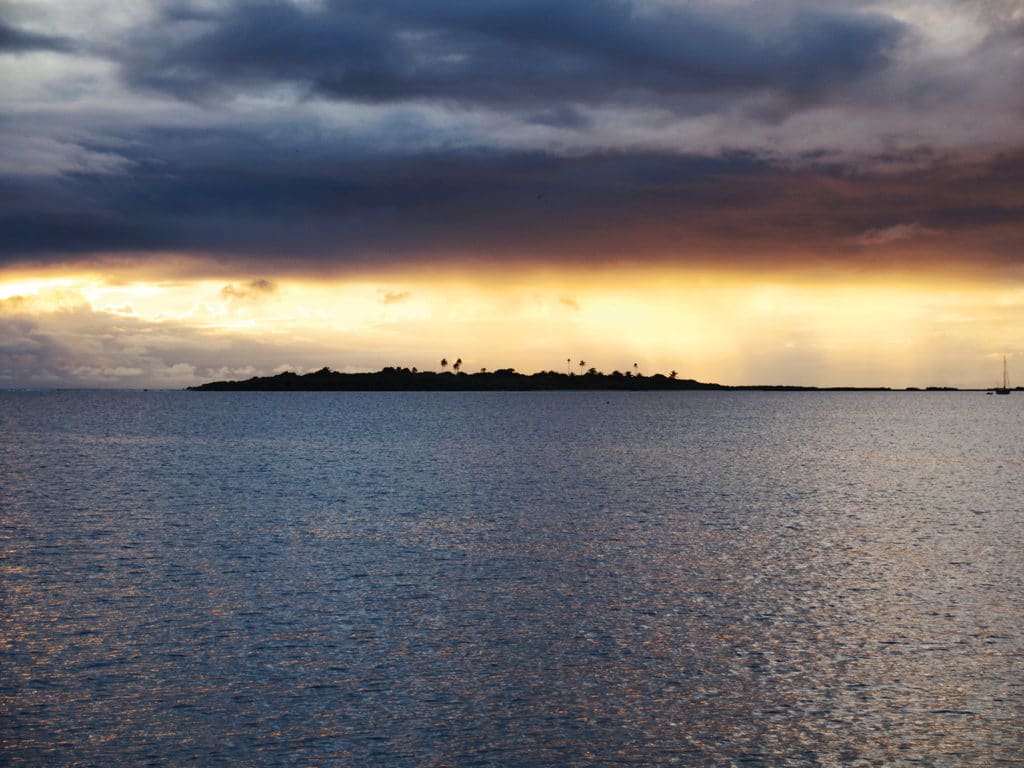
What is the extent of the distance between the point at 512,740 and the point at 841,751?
699cm

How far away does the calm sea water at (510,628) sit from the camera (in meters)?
20.1

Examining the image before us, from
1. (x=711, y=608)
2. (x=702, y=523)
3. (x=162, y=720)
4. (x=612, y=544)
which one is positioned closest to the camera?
(x=162, y=720)

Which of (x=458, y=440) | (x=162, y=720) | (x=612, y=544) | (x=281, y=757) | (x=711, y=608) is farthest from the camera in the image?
(x=458, y=440)

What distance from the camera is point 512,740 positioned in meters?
20.0

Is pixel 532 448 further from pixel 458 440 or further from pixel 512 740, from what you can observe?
pixel 512 740

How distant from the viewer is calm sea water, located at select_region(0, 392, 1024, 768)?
20141mm

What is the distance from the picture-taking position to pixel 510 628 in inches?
1155

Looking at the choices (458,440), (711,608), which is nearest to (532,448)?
(458,440)

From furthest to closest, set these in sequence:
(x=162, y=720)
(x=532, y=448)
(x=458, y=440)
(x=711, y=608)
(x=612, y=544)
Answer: (x=458, y=440), (x=532, y=448), (x=612, y=544), (x=711, y=608), (x=162, y=720)

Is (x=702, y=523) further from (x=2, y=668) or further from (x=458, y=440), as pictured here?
(x=458, y=440)

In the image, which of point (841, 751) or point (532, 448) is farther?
point (532, 448)

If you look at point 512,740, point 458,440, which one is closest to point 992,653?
point 512,740

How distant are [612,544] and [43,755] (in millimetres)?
30361

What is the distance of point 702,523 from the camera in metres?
53.3
